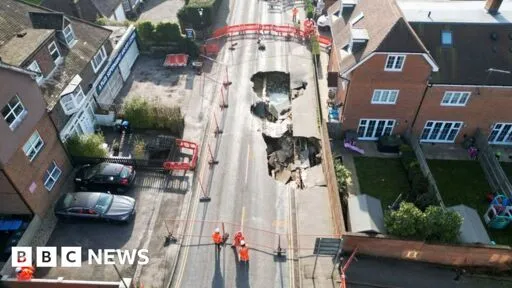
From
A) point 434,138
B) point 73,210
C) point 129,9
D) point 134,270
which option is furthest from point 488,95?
point 129,9

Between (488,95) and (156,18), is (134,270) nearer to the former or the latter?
(488,95)

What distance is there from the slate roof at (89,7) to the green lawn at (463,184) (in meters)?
42.3

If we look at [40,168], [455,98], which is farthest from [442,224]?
[40,168]

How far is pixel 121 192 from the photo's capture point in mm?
28422

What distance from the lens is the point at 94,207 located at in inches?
1013

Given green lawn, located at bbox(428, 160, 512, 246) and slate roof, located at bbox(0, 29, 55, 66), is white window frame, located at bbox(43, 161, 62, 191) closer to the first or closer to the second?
slate roof, located at bbox(0, 29, 55, 66)

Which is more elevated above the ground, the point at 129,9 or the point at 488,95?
the point at 129,9

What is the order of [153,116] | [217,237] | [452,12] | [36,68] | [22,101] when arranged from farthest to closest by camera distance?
[153,116] < [452,12] < [36,68] < [22,101] < [217,237]

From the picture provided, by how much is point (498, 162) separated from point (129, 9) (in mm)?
49764

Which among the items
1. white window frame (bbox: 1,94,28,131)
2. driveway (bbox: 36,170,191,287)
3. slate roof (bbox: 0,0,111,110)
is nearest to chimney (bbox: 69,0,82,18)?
slate roof (bbox: 0,0,111,110)

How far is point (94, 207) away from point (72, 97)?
9630mm

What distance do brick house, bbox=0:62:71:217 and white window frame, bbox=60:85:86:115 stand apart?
7.64ft

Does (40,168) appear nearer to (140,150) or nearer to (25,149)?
(25,149)

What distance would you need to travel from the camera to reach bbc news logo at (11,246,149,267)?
79.1 feet
